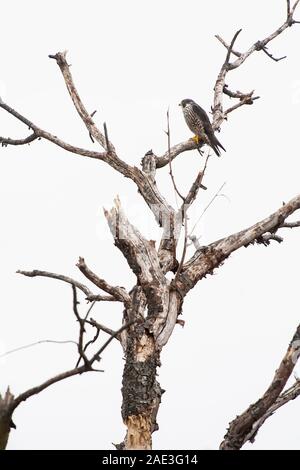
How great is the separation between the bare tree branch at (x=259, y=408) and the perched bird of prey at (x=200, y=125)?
3.93 m

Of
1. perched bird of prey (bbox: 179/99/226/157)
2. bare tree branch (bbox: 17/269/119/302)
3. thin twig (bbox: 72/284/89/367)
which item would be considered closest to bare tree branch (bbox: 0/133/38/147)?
bare tree branch (bbox: 17/269/119/302)

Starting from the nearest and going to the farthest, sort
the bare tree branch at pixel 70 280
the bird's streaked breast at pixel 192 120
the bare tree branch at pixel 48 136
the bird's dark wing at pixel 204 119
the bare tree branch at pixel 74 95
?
the bare tree branch at pixel 70 280
the bare tree branch at pixel 48 136
the bare tree branch at pixel 74 95
the bird's dark wing at pixel 204 119
the bird's streaked breast at pixel 192 120

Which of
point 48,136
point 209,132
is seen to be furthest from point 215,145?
point 48,136

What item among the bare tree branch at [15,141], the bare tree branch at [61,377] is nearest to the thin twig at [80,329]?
the bare tree branch at [61,377]

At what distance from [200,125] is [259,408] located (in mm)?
4626

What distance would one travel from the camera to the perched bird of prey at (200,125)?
8820 millimetres

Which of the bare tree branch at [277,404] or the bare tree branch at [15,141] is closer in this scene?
the bare tree branch at [277,404]

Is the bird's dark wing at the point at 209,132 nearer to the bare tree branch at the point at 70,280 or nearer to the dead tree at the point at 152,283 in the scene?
the dead tree at the point at 152,283

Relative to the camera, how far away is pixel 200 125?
908 cm

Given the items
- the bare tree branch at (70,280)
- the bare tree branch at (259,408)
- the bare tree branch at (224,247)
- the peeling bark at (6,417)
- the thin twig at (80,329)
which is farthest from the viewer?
the bare tree branch at (224,247)

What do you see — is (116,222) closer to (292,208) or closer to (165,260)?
(165,260)

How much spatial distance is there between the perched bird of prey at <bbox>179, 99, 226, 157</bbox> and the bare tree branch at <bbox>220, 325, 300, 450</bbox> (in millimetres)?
3925

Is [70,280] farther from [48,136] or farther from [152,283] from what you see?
[48,136]
